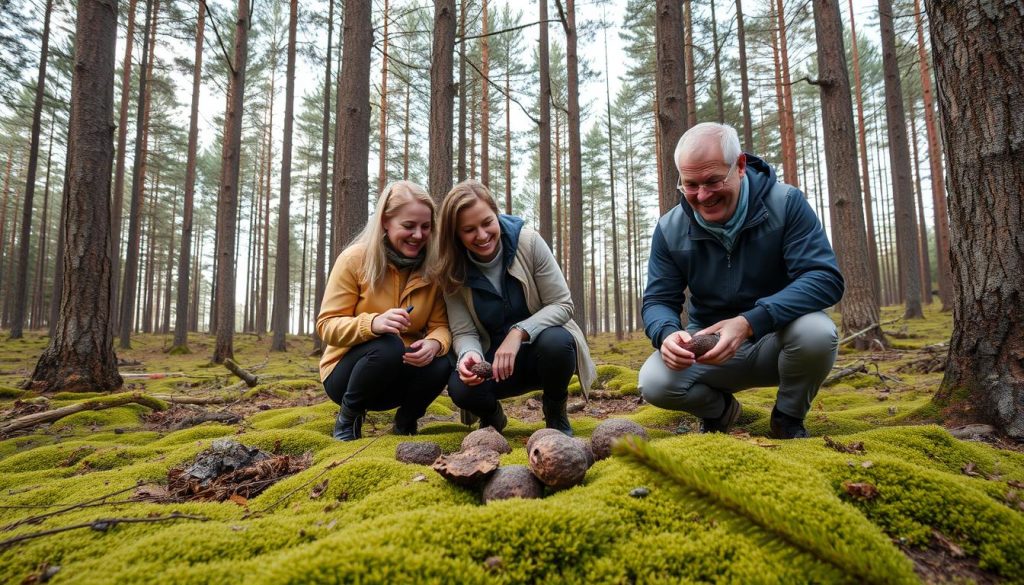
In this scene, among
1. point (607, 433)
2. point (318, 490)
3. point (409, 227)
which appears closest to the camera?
point (318, 490)

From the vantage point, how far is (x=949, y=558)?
134 cm

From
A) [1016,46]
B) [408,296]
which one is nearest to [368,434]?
[408,296]

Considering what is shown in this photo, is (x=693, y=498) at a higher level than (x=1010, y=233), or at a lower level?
lower

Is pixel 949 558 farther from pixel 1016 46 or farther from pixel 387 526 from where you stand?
pixel 1016 46

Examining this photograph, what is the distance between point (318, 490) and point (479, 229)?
1.64m

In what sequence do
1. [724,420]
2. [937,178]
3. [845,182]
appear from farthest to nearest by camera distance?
[937,178]
[845,182]
[724,420]

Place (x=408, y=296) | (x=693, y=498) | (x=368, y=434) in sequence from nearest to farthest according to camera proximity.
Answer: (x=693, y=498), (x=408, y=296), (x=368, y=434)

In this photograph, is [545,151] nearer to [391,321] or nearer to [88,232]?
[88,232]

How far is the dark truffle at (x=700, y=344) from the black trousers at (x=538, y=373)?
910 mm

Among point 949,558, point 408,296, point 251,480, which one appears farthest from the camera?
point 408,296

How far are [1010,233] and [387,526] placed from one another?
3.25m

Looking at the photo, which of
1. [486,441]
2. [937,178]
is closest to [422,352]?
[486,441]

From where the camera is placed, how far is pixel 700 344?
2311 millimetres

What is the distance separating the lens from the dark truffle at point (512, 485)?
1.65m
